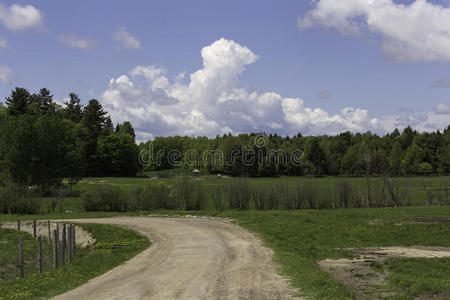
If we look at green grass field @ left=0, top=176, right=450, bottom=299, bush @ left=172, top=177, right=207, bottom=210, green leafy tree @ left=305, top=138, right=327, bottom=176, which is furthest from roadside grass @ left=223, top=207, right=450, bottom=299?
green leafy tree @ left=305, top=138, right=327, bottom=176

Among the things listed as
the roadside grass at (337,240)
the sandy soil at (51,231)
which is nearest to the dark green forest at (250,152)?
→ the sandy soil at (51,231)

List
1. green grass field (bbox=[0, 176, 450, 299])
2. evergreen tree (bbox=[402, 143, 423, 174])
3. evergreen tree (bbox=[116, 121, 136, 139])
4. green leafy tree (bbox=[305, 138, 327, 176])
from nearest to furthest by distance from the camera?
1. green grass field (bbox=[0, 176, 450, 299])
2. evergreen tree (bbox=[402, 143, 423, 174])
3. green leafy tree (bbox=[305, 138, 327, 176])
4. evergreen tree (bbox=[116, 121, 136, 139])

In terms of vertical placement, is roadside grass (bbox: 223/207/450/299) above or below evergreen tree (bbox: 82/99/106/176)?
below

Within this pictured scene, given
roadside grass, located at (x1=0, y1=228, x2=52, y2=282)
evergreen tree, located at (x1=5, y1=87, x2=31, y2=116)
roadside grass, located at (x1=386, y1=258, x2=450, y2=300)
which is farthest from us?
evergreen tree, located at (x1=5, y1=87, x2=31, y2=116)

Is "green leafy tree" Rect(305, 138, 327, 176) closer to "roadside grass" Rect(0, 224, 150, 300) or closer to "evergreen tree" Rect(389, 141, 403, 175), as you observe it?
"evergreen tree" Rect(389, 141, 403, 175)

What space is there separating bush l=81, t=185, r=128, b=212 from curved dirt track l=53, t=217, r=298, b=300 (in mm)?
22989

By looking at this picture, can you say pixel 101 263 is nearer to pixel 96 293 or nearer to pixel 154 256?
pixel 154 256

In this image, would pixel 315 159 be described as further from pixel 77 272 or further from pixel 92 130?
pixel 77 272

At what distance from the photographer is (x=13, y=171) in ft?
208

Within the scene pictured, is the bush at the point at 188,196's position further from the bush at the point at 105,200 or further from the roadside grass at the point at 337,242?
the roadside grass at the point at 337,242

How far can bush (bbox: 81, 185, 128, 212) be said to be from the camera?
48.4 metres

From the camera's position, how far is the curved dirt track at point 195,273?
13.1 meters

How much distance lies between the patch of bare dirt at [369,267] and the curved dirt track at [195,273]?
231cm

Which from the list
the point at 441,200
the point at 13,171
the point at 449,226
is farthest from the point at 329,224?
the point at 13,171
